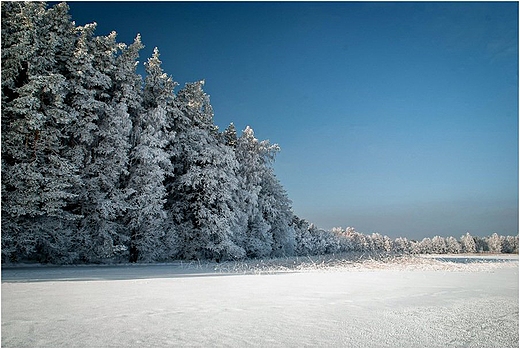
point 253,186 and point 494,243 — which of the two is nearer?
point 253,186

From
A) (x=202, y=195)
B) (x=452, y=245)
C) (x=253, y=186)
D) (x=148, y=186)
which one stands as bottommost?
(x=452, y=245)

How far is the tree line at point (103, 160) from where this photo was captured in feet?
51.0

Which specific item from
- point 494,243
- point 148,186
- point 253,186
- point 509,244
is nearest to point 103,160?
point 148,186

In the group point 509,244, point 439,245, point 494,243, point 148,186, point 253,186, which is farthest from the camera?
point 439,245

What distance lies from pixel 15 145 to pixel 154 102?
939cm

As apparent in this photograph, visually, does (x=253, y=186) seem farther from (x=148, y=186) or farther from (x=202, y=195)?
(x=148, y=186)

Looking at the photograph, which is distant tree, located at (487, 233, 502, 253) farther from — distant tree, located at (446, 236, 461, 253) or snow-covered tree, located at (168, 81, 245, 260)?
snow-covered tree, located at (168, 81, 245, 260)

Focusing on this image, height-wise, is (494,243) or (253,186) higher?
(253,186)

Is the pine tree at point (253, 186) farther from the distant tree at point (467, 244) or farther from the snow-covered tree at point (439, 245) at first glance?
the distant tree at point (467, 244)

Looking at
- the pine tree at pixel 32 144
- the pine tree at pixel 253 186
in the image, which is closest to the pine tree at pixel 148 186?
the pine tree at pixel 32 144

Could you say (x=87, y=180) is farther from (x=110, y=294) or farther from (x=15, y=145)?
(x=110, y=294)

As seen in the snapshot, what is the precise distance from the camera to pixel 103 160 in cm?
1895

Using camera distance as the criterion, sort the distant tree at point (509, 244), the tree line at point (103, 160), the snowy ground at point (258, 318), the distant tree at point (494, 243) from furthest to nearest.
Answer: the distant tree at point (494, 243) < the distant tree at point (509, 244) < the tree line at point (103, 160) < the snowy ground at point (258, 318)

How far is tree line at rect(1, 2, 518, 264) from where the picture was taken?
15.5m
